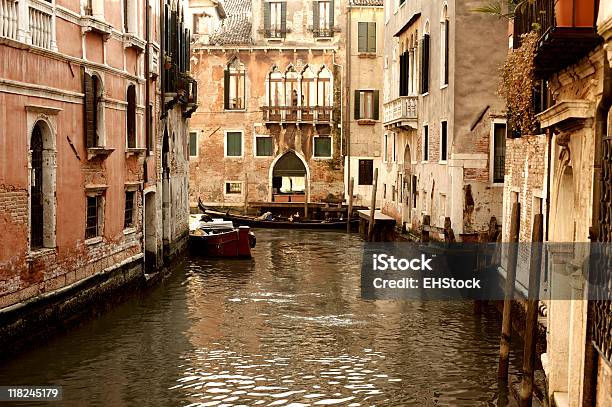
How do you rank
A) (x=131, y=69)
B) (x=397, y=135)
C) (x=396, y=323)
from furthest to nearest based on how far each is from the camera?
(x=397, y=135) < (x=131, y=69) < (x=396, y=323)

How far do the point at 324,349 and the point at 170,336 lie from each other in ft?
6.69

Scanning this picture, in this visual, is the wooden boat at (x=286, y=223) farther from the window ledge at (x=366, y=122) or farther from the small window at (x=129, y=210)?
the small window at (x=129, y=210)

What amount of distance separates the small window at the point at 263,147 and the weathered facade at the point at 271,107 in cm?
4

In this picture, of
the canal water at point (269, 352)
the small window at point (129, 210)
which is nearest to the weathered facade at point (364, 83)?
the canal water at point (269, 352)

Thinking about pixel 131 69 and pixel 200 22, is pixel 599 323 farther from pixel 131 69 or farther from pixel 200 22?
pixel 200 22

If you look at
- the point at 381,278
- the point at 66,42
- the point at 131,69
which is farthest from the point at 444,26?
the point at 66,42

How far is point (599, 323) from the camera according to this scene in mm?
5395

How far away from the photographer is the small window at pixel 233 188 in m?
31.3

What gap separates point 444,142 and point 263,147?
14.2 meters

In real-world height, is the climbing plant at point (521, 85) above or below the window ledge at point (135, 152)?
above

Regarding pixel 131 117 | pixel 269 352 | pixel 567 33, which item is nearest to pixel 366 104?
pixel 131 117

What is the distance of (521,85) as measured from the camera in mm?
10586

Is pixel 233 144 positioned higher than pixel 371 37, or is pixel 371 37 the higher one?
pixel 371 37

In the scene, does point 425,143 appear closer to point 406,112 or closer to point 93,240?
point 406,112
